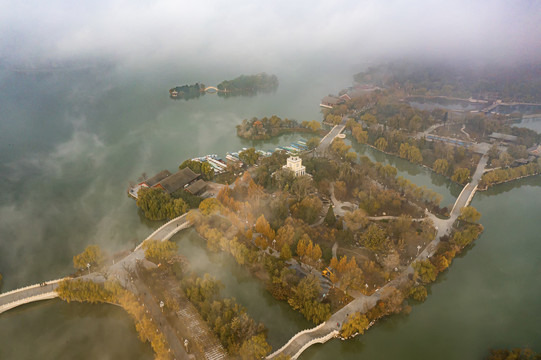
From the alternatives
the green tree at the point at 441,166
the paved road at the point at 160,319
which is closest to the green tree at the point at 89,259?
the paved road at the point at 160,319

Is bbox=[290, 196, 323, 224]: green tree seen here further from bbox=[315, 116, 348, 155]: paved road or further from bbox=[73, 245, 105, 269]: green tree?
bbox=[73, 245, 105, 269]: green tree

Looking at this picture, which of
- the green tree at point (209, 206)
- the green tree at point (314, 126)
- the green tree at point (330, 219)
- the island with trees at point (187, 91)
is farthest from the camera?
the island with trees at point (187, 91)

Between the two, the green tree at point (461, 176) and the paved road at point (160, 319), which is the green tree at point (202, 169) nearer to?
the paved road at point (160, 319)

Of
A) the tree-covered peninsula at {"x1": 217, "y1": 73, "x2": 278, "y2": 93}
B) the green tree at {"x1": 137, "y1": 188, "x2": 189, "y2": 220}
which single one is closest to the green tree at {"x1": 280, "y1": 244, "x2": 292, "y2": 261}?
the green tree at {"x1": 137, "y1": 188, "x2": 189, "y2": 220}

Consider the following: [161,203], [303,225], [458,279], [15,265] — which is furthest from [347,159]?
[15,265]

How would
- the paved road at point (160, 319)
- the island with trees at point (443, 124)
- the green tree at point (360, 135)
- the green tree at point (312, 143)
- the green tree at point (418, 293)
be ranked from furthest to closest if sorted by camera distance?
the green tree at point (360, 135)
the green tree at point (312, 143)
the island with trees at point (443, 124)
the green tree at point (418, 293)
the paved road at point (160, 319)

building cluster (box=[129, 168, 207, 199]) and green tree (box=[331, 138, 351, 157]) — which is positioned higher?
green tree (box=[331, 138, 351, 157])
